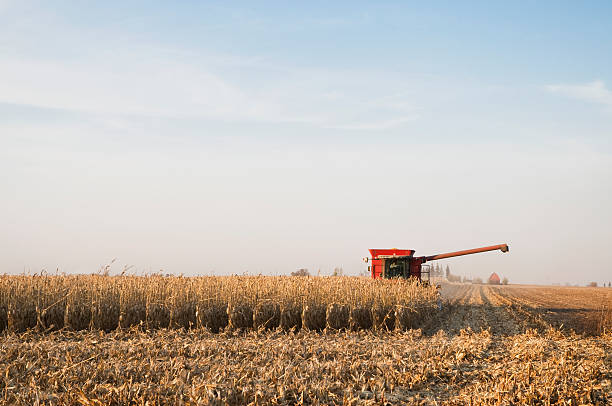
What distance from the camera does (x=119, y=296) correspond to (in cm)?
1319

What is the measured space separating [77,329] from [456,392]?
31.5 ft

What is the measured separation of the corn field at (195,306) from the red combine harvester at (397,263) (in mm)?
5519

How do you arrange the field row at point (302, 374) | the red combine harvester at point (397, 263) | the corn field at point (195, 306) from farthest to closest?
the red combine harvester at point (397, 263), the corn field at point (195, 306), the field row at point (302, 374)

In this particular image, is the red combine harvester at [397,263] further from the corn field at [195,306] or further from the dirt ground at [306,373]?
the dirt ground at [306,373]

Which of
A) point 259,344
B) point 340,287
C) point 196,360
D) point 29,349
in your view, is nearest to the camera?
point 196,360

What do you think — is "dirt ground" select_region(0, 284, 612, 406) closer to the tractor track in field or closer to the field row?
the field row

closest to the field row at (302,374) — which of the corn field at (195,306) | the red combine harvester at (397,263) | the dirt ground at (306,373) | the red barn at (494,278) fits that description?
the dirt ground at (306,373)

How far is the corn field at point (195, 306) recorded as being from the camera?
A: 12789 mm

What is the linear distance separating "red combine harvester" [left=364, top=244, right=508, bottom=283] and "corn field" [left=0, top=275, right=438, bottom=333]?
5519 millimetres

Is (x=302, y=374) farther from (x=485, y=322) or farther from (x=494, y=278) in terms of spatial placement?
(x=494, y=278)

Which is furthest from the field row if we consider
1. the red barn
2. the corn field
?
the red barn

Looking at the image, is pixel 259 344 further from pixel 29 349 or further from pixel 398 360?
pixel 29 349

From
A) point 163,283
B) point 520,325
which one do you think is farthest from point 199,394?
point 520,325

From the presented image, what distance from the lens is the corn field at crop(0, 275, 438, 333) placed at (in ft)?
42.0
